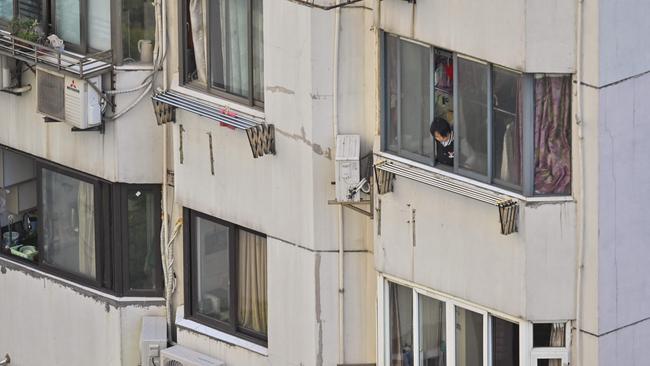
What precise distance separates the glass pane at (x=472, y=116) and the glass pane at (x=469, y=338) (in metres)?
1.62

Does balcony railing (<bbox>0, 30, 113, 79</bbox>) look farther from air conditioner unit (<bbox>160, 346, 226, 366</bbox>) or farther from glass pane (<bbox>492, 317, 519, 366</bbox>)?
glass pane (<bbox>492, 317, 519, 366</bbox>)

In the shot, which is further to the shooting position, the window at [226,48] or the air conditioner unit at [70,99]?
the air conditioner unit at [70,99]

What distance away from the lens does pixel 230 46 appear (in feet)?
88.0

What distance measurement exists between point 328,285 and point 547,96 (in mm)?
4125

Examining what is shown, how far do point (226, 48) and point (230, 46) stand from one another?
9cm

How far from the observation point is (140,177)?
2852cm

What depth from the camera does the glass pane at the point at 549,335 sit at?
23.3 m

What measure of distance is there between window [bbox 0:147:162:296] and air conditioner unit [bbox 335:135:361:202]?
453 centimetres

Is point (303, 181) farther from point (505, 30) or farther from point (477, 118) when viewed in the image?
point (505, 30)

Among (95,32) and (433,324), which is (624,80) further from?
(95,32)

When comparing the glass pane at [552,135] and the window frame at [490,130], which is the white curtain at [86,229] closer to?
the window frame at [490,130]

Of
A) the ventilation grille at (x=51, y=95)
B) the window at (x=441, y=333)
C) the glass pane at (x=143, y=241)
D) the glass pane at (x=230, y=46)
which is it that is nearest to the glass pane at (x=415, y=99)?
the window at (x=441, y=333)

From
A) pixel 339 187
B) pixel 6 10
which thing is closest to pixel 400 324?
pixel 339 187

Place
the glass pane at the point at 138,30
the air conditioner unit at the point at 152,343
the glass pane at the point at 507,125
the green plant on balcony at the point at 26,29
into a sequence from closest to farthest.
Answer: the glass pane at the point at 507,125 → the glass pane at the point at 138,30 → the air conditioner unit at the point at 152,343 → the green plant on balcony at the point at 26,29
